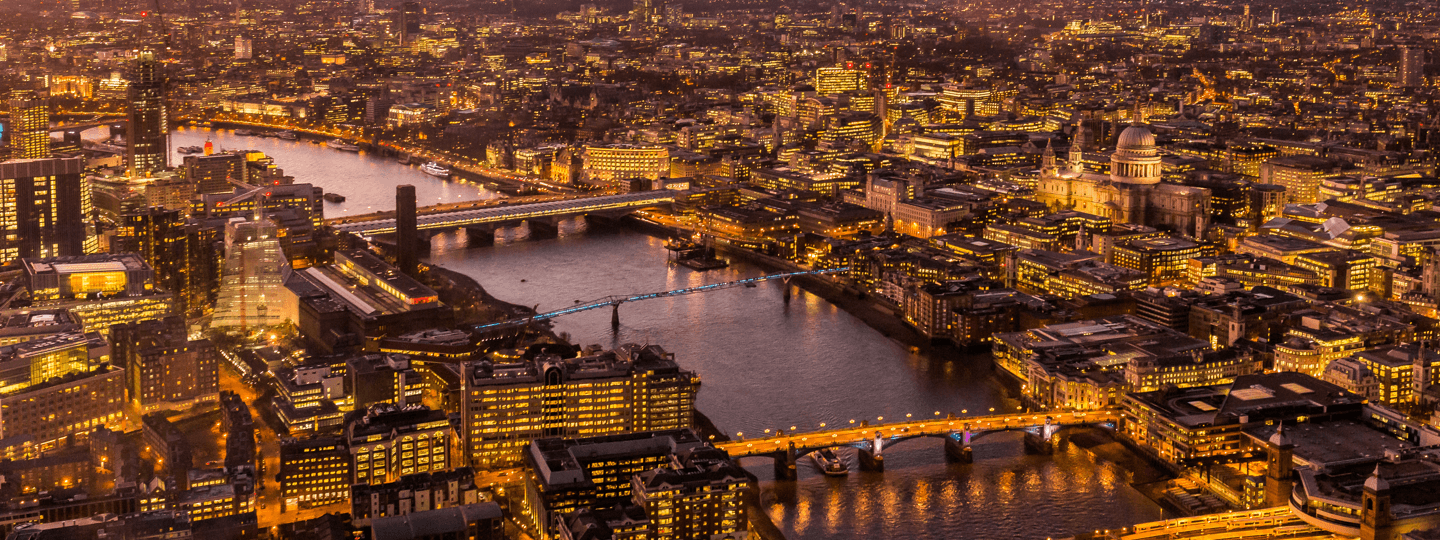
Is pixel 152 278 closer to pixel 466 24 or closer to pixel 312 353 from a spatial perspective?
pixel 312 353

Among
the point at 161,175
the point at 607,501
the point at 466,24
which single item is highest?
the point at 466,24

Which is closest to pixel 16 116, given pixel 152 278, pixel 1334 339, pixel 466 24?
pixel 152 278

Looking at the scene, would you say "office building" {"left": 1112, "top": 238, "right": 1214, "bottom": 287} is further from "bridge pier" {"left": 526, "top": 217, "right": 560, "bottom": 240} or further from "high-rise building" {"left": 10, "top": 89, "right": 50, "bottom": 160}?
"high-rise building" {"left": 10, "top": 89, "right": 50, "bottom": 160}

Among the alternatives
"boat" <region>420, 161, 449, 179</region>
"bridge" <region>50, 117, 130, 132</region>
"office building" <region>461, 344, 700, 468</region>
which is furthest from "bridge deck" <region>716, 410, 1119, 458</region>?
"bridge" <region>50, 117, 130, 132</region>

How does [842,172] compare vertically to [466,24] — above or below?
below

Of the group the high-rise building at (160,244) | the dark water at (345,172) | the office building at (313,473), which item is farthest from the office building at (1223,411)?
the dark water at (345,172)
